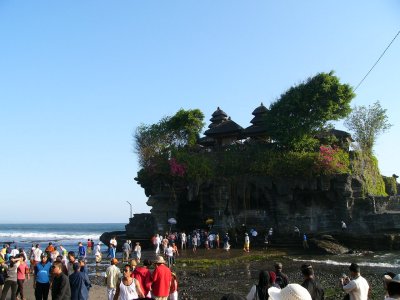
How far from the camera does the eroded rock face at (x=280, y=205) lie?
3456 centimetres

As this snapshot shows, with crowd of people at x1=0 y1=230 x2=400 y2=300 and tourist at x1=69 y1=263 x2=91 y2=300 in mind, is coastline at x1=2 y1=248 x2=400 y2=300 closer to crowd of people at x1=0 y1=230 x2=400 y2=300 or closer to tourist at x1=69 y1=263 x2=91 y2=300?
crowd of people at x1=0 y1=230 x2=400 y2=300

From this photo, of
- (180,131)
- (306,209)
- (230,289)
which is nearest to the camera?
(230,289)

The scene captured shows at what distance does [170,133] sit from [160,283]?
34357 millimetres

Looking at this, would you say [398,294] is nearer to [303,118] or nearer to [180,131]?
[303,118]

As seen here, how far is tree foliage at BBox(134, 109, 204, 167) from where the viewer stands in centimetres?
4184

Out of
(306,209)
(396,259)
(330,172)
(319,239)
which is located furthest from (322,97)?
(396,259)

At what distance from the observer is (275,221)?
36.1 meters

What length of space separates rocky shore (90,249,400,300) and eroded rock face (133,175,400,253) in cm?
554

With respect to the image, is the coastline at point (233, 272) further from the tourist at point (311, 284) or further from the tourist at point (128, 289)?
A: the tourist at point (311, 284)

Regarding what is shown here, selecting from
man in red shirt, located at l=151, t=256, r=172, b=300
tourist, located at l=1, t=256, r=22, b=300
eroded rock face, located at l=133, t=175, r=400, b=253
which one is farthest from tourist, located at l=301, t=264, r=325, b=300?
eroded rock face, located at l=133, t=175, r=400, b=253

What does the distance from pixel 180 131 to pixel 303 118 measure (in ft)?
45.7

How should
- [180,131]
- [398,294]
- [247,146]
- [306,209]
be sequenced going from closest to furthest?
[398,294]
[306,209]
[247,146]
[180,131]

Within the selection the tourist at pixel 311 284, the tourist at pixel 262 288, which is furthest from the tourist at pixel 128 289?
the tourist at pixel 311 284

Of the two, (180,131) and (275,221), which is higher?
(180,131)
